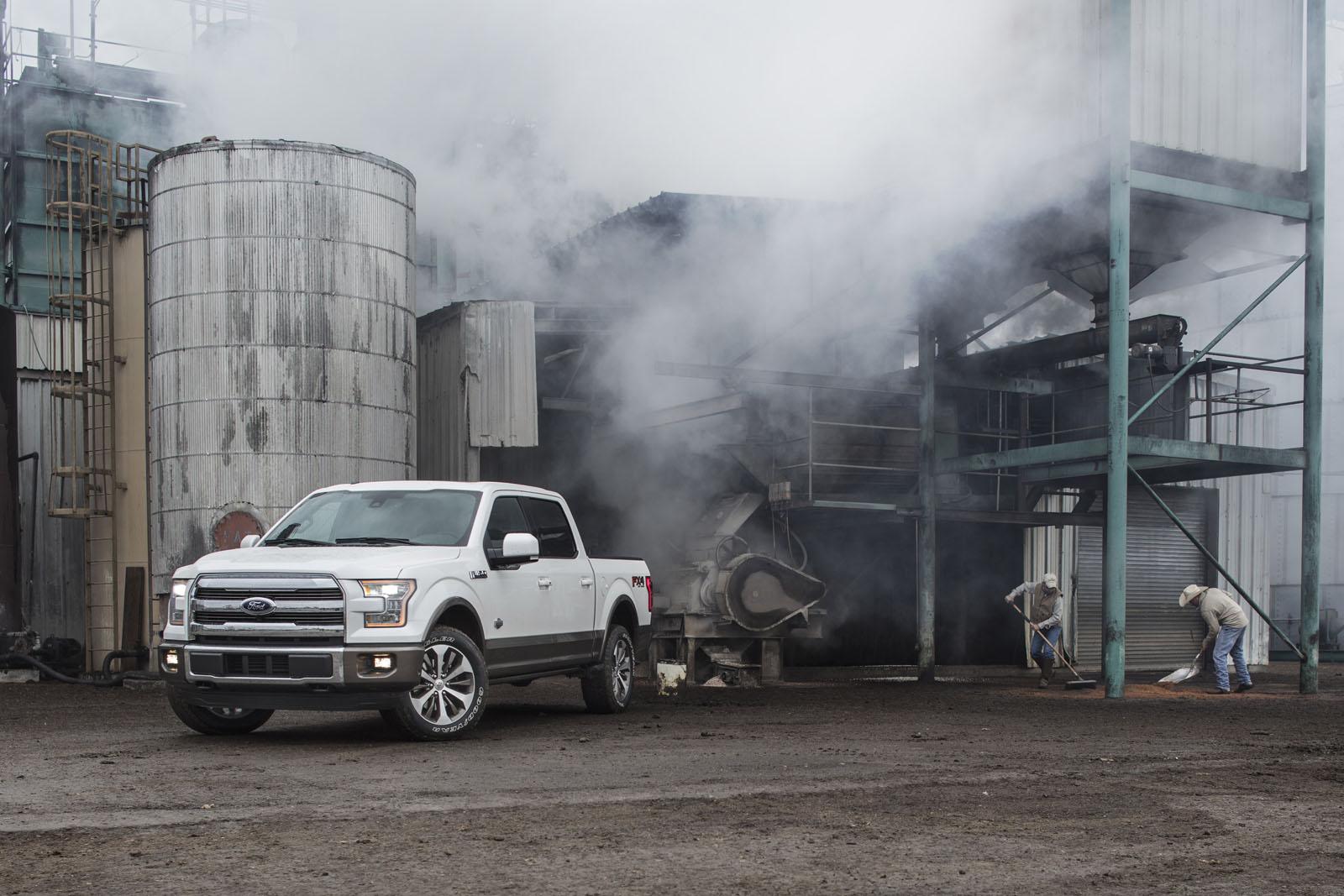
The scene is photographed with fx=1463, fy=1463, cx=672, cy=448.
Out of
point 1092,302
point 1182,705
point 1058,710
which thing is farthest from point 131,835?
point 1092,302

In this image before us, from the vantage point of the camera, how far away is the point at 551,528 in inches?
479

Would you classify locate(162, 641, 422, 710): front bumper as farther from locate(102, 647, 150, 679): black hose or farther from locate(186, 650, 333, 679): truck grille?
locate(102, 647, 150, 679): black hose

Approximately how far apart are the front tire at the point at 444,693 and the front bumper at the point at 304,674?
0.18 m

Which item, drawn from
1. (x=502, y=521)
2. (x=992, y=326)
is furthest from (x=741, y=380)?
(x=502, y=521)

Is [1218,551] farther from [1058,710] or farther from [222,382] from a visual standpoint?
[222,382]

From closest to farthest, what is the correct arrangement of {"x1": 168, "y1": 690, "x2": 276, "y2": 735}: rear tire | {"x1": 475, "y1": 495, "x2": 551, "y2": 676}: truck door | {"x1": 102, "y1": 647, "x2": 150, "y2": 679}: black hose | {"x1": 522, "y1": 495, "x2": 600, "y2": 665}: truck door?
{"x1": 168, "y1": 690, "x2": 276, "y2": 735}: rear tire → {"x1": 475, "y1": 495, "x2": 551, "y2": 676}: truck door → {"x1": 522, "y1": 495, "x2": 600, "y2": 665}: truck door → {"x1": 102, "y1": 647, "x2": 150, "y2": 679}: black hose

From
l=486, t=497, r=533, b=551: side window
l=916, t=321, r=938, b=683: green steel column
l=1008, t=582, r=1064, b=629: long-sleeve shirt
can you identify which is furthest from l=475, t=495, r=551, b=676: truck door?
l=916, t=321, r=938, b=683: green steel column

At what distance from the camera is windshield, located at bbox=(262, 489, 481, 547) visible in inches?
430

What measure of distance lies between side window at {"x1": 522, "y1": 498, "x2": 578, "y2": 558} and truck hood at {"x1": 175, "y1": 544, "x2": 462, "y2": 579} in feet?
4.64

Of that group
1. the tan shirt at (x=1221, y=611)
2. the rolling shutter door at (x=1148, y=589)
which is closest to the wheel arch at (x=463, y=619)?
the tan shirt at (x=1221, y=611)

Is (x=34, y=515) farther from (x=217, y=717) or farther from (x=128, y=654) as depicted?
(x=217, y=717)

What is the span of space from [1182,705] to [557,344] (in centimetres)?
1034

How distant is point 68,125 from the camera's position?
34875 millimetres

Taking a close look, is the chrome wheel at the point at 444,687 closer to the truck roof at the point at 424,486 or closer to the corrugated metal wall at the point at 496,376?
the truck roof at the point at 424,486
